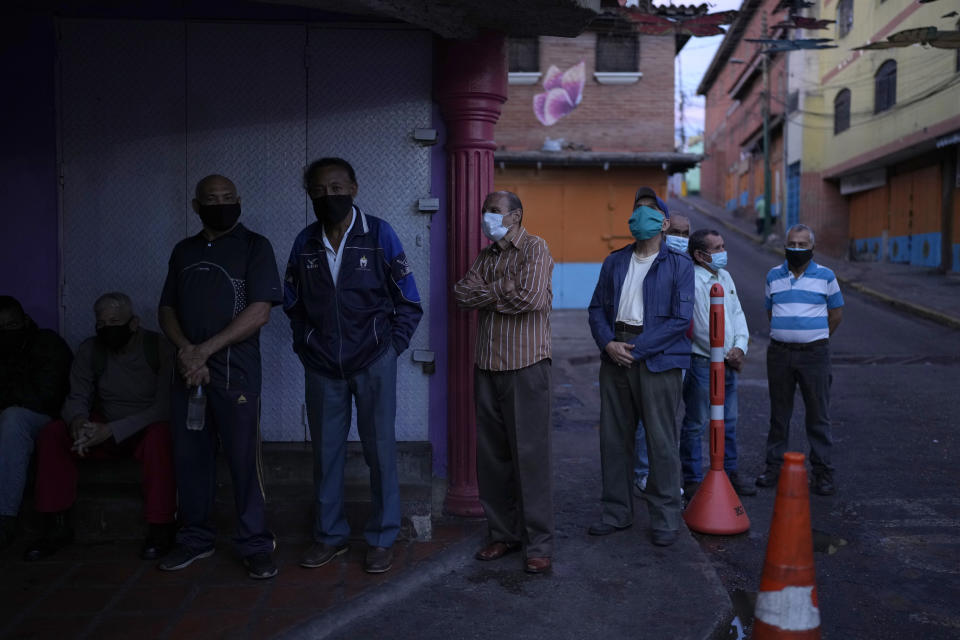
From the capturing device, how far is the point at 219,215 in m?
4.07

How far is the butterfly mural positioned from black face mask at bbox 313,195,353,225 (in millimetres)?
16101

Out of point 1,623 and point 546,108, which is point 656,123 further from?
point 1,623

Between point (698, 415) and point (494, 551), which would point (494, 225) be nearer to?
point (494, 551)

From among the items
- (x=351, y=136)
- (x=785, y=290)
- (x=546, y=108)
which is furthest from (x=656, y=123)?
(x=351, y=136)

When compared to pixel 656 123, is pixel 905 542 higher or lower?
lower

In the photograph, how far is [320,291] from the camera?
13.3ft

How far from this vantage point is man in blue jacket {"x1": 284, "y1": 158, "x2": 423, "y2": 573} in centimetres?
405

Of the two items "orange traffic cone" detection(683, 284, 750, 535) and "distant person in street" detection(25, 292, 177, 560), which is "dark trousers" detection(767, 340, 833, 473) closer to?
"orange traffic cone" detection(683, 284, 750, 535)

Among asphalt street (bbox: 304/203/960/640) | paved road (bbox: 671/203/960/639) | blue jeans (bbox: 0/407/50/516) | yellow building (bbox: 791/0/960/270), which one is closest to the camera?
asphalt street (bbox: 304/203/960/640)

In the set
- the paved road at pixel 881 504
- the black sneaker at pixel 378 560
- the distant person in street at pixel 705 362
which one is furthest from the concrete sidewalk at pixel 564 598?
the distant person in street at pixel 705 362

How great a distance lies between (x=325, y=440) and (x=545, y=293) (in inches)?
53.6

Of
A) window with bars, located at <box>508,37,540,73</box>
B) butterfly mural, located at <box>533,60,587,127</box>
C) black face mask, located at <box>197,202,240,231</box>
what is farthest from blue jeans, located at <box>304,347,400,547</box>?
window with bars, located at <box>508,37,540,73</box>

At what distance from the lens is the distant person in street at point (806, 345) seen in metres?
5.63

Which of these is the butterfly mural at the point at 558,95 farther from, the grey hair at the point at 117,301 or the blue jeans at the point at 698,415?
the grey hair at the point at 117,301
